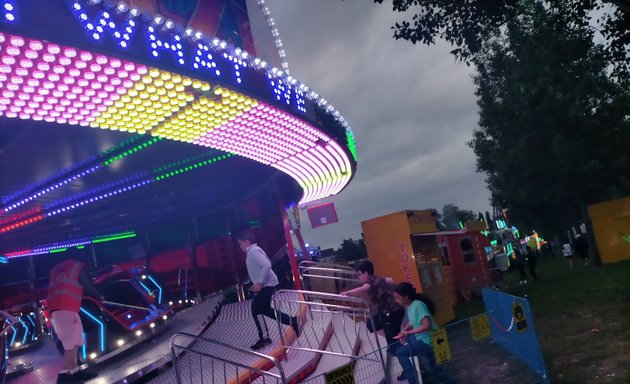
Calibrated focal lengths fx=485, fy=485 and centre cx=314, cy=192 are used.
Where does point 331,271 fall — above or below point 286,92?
below

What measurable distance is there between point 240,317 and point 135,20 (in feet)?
24.9

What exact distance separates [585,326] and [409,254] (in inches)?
191

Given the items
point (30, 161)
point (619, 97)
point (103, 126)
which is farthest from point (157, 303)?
point (619, 97)

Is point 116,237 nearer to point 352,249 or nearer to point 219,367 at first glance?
point 219,367

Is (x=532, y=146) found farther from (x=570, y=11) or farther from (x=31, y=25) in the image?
(x=31, y=25)

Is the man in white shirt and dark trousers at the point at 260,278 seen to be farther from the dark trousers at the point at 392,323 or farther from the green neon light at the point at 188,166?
the green neon light at the point at 188,166

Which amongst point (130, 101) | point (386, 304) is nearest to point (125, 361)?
point (386, 304)

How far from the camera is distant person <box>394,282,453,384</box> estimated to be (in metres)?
5.50

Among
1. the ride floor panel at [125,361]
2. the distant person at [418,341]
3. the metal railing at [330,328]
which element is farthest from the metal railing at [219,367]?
the distant person at [418,341]

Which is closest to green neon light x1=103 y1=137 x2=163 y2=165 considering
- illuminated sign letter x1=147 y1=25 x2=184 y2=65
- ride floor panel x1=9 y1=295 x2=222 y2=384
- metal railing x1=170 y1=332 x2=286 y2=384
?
illuminated sign letter x1=147 y1=25 x2=184 y2=65

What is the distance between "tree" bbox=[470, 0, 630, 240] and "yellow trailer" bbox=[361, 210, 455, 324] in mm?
11292

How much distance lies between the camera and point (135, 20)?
4.60 metres

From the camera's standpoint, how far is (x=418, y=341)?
5.66 m

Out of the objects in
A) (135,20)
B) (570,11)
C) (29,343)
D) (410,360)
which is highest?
(570,11)
